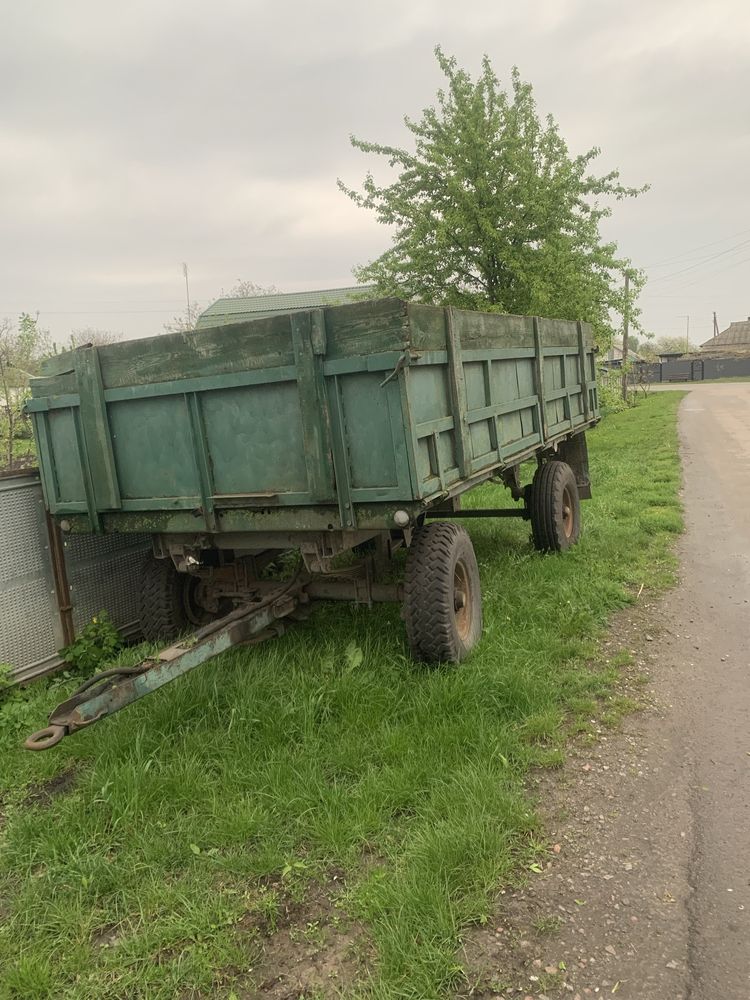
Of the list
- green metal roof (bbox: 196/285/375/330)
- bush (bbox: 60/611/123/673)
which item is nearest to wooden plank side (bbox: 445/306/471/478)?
bush (bbox: 60/611/123/673)

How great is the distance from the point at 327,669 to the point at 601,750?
1636 millimetres

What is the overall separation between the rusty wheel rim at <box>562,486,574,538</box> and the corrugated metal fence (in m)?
4.00

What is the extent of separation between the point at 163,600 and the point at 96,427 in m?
1.29

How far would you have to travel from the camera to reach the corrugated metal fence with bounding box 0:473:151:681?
4801 mm

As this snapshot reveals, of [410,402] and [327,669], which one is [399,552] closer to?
[327,669]

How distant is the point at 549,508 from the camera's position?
6781mm

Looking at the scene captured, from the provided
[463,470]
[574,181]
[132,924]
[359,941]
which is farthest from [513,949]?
[574,181]

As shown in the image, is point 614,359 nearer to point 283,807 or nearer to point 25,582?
point 25,582

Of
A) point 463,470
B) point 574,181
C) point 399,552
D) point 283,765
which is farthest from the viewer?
point 574,181

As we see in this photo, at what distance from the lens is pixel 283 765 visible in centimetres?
352

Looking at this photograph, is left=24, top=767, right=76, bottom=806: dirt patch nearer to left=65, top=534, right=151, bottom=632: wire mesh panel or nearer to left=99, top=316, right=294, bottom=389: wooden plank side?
left=65, top=534, right=151, bottom=632: wire mesh panel

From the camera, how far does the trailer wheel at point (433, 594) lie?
424 cm

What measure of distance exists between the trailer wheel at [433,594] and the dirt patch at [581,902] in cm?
95

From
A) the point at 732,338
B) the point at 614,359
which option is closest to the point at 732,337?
the point at 732,338
